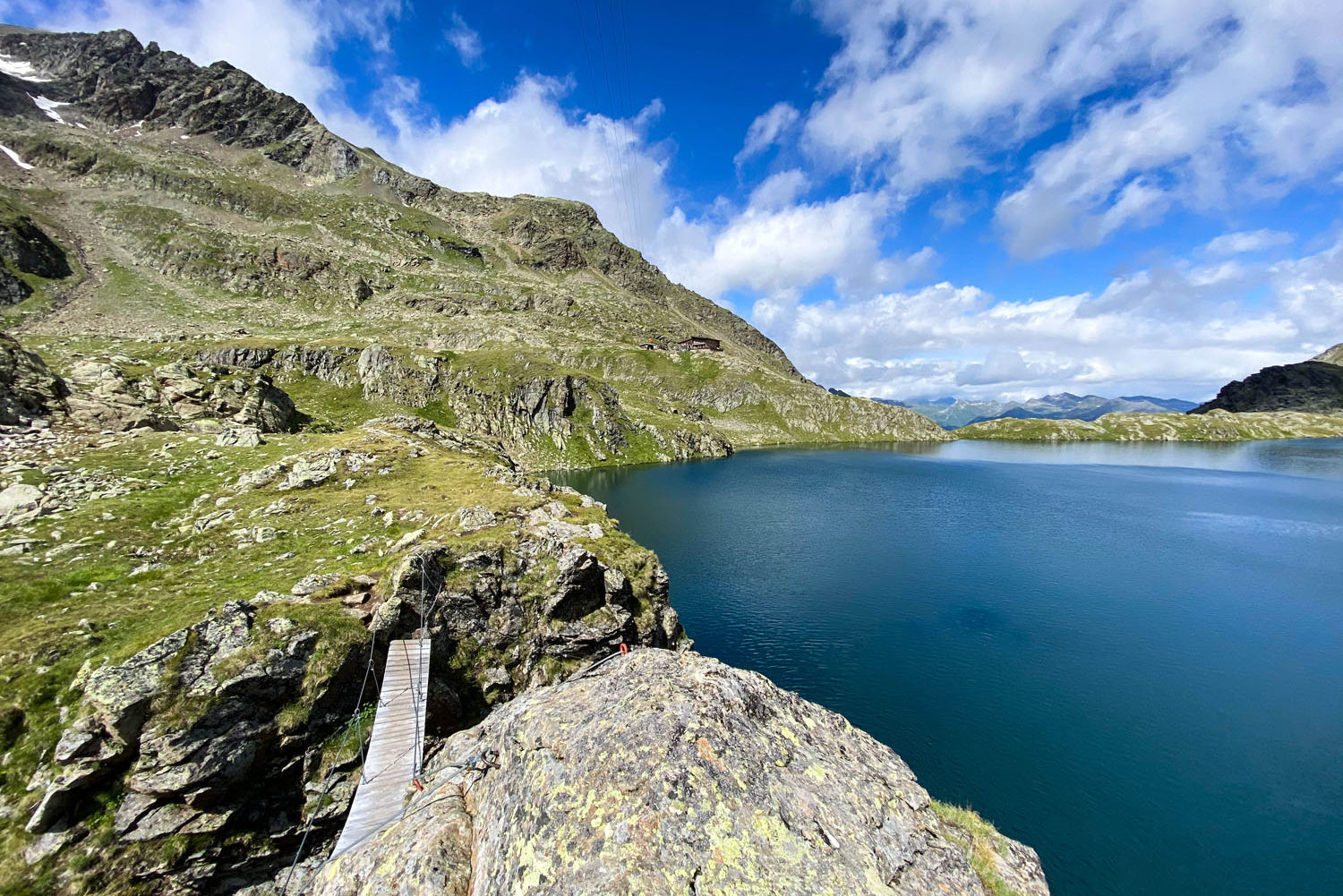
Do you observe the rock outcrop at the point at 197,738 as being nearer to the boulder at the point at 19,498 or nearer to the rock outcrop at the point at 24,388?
the boulder at the point at 19,498

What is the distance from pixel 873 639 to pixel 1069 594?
86.1 feet

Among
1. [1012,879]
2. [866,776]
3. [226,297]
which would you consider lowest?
[1012,879]

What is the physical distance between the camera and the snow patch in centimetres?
17750

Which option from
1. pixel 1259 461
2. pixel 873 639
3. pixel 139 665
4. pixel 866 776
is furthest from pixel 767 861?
pixel 1259 461

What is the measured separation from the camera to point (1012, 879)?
45.9ft

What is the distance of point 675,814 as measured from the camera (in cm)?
1083

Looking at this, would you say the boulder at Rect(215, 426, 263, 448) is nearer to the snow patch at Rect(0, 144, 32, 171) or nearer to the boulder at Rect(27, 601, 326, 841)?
the boulder at Rect(27, 601, 326, 841)

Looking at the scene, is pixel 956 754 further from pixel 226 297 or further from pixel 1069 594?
pixel 226 297

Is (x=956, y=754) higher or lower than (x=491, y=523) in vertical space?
lower

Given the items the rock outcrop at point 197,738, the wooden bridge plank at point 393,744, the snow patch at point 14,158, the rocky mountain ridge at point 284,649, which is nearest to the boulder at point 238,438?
the rocky mountain ridge at point 284,649

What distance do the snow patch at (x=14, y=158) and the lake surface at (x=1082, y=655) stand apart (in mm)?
267346

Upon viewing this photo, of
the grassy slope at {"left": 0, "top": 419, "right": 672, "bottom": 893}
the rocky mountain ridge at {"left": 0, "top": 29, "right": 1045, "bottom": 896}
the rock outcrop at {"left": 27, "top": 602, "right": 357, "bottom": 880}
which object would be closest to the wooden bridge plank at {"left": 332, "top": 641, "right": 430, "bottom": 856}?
the rocky mountain ridge at {"left": 0, "top": 29, "right": 1045, "bottom": 896}

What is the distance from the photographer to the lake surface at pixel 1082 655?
81.5 ft

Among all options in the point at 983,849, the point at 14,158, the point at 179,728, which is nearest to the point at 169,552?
the point at 179,728
